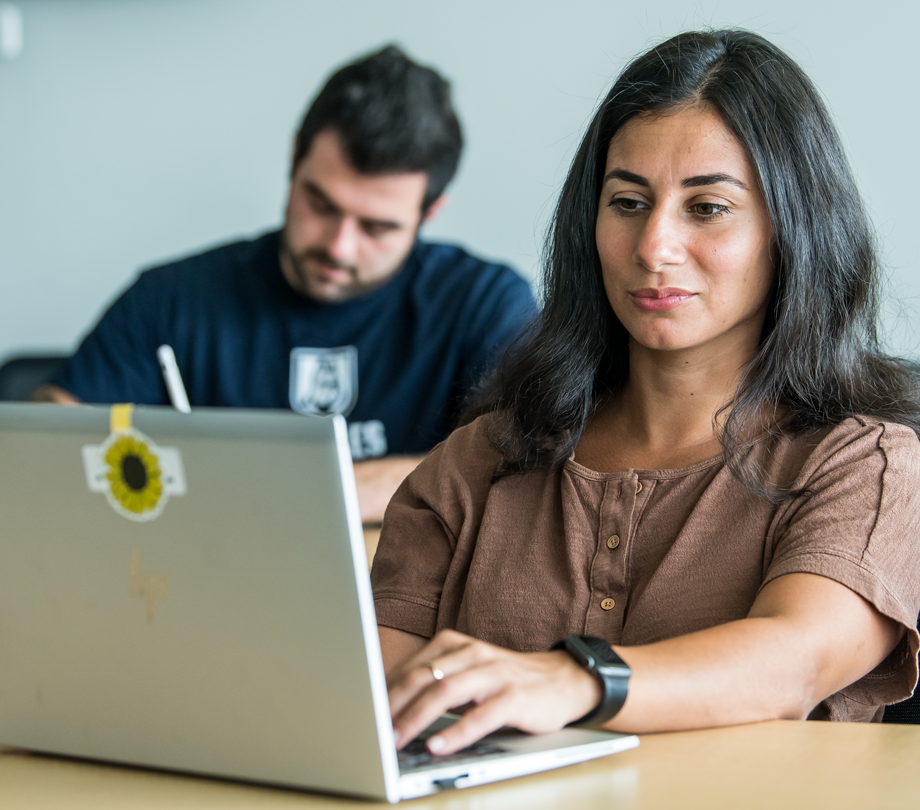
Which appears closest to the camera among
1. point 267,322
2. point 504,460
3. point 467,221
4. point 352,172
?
point 504,460

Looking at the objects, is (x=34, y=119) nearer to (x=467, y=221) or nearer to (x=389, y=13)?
(x=389, y=13)

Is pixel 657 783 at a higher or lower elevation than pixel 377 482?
higher

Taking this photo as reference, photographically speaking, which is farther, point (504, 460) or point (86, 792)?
point (504, 460)

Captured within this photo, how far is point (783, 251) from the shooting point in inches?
43.3

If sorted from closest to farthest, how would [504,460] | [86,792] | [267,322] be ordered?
[86,792] → [504,460] → [267,322]

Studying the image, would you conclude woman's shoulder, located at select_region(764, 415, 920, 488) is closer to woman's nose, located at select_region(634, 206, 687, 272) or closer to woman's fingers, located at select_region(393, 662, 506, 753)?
woman's nose, located at select_region(634, 206, 687, 272)

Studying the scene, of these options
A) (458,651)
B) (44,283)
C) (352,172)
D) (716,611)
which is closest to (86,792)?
(458,651)

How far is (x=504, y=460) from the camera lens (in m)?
1.21

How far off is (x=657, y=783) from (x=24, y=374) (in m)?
2.25

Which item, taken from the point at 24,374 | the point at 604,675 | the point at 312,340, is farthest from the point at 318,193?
the point at 604,675

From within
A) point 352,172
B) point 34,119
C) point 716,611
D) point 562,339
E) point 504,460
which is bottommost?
point 716,611

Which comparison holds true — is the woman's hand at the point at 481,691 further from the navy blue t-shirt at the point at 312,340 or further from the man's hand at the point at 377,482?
the navy blue t-shirt at the point at 312,340

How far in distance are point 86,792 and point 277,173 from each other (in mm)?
2305

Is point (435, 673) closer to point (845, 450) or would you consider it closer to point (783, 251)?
point (845, 450)
